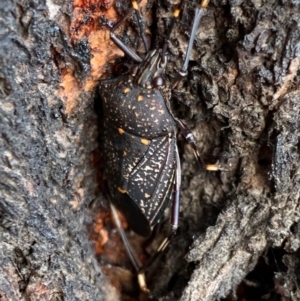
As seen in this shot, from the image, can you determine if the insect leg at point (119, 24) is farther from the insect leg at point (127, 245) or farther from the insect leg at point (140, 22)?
the insect leg at point (127, 245)

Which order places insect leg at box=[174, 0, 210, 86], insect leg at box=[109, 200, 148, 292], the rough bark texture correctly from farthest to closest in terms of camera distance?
insect leg at box=[109, 200, 148, 292], insect leg at box=[174, 0, 210, 86], the rough bark texture

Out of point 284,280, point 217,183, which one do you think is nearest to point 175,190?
point 217,183

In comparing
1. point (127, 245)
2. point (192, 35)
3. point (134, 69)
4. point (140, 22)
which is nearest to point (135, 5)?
point (140, 22)

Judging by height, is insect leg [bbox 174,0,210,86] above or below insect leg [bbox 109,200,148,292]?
above

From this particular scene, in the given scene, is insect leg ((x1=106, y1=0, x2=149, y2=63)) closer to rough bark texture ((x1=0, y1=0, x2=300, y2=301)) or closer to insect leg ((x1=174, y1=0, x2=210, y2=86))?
rough bark texture ((x1=0, y1=0, x2=300, y2=301))

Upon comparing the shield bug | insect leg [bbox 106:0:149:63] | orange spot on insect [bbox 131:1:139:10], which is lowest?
the shield bug

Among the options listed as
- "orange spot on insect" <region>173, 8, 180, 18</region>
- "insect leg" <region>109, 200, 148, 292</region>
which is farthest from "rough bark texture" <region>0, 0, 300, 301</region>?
"insect leg" <region>109, 200, 148, 292</region>
